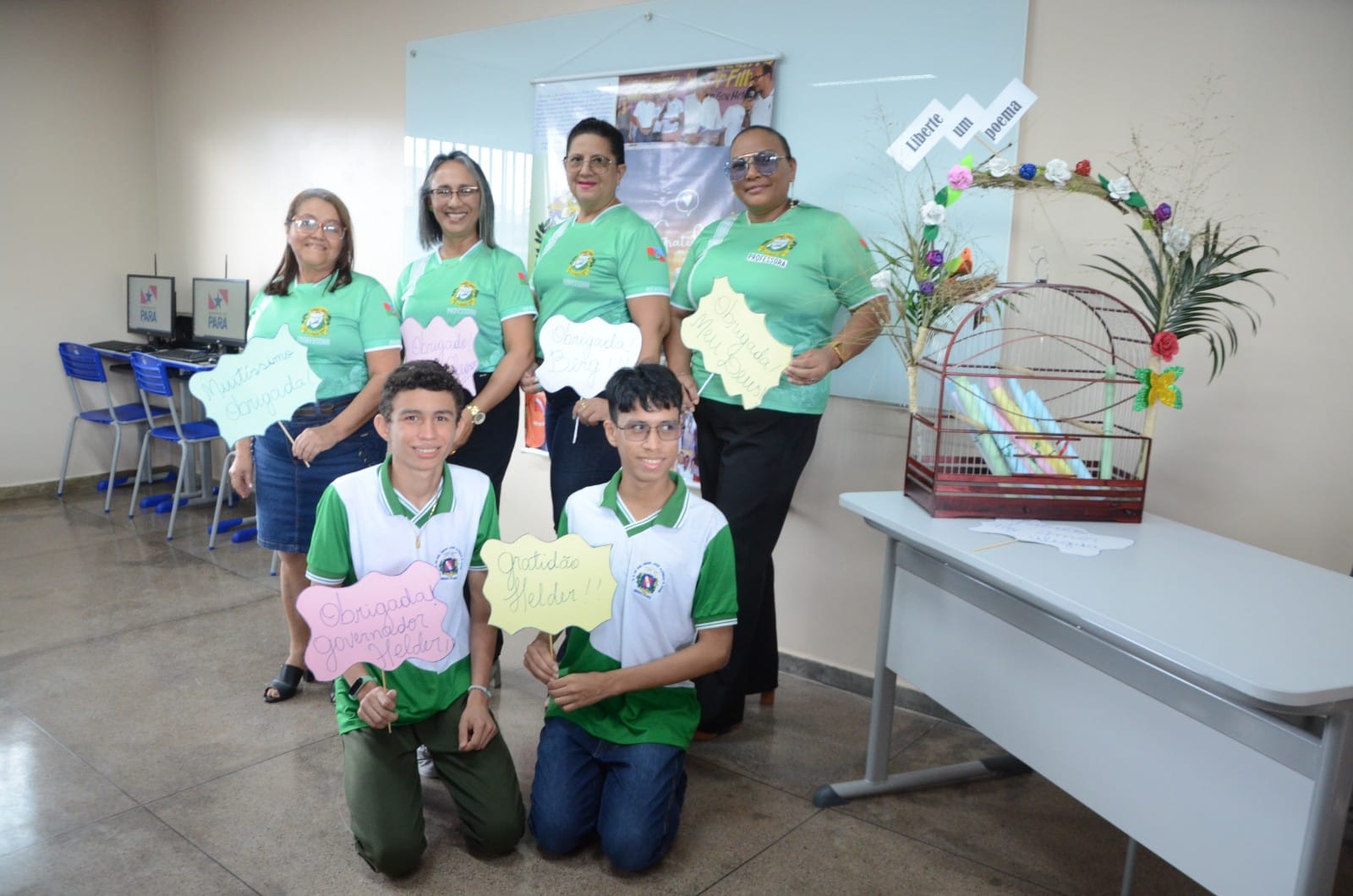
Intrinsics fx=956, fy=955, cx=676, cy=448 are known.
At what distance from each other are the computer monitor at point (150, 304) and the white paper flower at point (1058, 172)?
4822 mm

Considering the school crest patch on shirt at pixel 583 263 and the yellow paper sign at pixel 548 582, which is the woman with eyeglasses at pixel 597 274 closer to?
the school crest patch on shirt at pixel 583 263

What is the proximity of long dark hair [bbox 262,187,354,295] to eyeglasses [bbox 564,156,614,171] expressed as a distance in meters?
0.61

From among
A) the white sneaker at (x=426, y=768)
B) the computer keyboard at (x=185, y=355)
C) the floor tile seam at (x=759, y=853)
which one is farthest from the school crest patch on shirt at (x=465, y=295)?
the computer keyboard at (x=185, y=355)

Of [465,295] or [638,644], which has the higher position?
[465,295]

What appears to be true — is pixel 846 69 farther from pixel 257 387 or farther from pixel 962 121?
pixel 257 387

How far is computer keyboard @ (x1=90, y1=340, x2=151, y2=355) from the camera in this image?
5176mm

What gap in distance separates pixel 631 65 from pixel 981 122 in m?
1.53

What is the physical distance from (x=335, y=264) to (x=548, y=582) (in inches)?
49.4

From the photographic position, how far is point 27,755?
244 centimetres

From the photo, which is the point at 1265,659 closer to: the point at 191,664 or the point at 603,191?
the point at 603,191

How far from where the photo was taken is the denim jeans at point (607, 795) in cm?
196

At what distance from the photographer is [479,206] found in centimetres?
250

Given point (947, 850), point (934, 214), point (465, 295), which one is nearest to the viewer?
point (934, 214)

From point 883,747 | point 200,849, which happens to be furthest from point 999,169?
point 200,849
